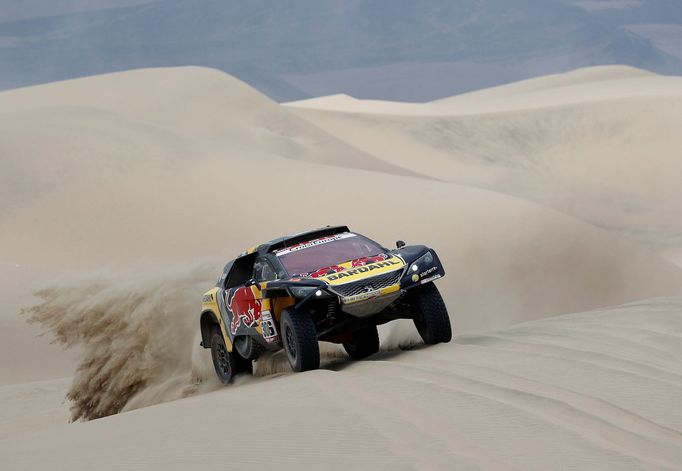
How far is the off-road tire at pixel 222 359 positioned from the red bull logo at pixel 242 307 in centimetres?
39

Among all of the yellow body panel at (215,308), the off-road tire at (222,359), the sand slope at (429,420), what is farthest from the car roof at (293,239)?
the sand slope at (429,420)

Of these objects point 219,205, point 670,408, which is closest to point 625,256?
point 219,205

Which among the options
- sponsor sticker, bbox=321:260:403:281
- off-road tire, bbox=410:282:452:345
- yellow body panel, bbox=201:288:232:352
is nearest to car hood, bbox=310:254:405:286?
sponsor sticker, bbox=321:260:403:281

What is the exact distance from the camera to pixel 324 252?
10.8 metres

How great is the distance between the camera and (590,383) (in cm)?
797

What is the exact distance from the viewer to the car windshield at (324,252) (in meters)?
10.5

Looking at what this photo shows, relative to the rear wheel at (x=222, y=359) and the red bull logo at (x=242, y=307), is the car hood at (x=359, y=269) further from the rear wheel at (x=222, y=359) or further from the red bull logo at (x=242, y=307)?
the rear wheel at (x=222, y=359)

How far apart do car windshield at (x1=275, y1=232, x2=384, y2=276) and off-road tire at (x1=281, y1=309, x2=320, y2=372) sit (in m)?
0.61

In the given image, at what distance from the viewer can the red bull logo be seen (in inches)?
421

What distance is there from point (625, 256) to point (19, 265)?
16167 mm

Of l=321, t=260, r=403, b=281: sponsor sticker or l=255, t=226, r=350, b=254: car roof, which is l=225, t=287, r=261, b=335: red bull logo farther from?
l=321, t=260, r=403, b=281: sponsor sticker

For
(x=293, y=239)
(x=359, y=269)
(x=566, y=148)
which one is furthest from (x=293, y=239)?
(x=566, y=148)

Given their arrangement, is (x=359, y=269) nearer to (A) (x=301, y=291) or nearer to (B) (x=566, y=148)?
(A) (x=301, y=291)

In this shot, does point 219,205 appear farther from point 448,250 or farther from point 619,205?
point 619,205
